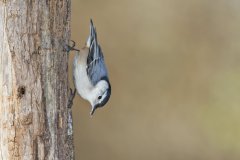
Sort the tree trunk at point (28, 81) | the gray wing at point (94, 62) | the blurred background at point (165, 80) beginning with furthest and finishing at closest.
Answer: the blurred background at point (165, 80) < the gray wing at point (94, 62) < the tree trunk at point (28, 81)

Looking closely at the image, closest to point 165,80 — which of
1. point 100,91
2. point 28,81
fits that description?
point 100,91

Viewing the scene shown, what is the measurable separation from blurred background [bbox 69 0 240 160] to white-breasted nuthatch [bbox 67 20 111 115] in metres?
2.57

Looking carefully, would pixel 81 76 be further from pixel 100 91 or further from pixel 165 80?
pixel 165 80

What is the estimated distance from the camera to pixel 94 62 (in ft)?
12.6

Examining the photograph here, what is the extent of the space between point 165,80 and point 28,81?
399 cm

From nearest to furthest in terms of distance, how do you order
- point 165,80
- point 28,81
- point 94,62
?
point 28,81, point 94,62, point 165,80

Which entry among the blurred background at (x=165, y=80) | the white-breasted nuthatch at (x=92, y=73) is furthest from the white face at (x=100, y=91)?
the blurred background at (x=165, y=80)

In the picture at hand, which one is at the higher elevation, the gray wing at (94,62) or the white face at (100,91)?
the gray wing at (94,62)

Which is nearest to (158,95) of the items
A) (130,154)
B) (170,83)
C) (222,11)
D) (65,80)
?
(170,83)

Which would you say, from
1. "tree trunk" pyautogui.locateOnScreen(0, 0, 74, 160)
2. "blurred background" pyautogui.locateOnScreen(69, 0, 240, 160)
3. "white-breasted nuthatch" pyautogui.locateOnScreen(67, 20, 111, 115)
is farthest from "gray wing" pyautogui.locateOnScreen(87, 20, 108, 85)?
"blurred background" pyautogui.locateOnScreen(69, 0, 240, 160)

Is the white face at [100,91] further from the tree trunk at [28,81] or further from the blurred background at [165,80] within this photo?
the blurred background at [165,80]

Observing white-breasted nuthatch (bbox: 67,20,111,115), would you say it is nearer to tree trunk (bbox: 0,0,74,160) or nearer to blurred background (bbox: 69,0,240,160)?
tree trunk (bbox: 0,0,74,160)

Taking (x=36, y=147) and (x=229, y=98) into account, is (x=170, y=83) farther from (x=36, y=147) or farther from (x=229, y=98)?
(x=36, y=147)

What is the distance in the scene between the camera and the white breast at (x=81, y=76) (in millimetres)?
3882
